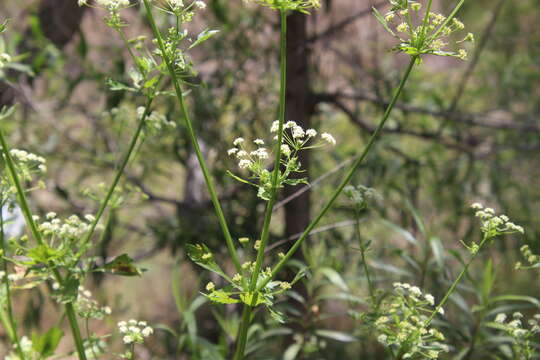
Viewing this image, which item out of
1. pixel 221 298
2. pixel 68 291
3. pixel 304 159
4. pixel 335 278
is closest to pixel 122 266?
pixel 68 291


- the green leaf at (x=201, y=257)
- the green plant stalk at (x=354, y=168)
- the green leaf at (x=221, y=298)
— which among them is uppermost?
the green plant stalk at (x=354, y=168)

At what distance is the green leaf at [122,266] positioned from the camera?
0.72 m

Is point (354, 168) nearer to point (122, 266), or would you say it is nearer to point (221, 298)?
point (221, 298)

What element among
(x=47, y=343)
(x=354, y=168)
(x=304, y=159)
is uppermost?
(x=354, y=168)

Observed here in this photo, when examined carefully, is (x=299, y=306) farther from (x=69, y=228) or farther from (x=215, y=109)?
(x=69, y=228)

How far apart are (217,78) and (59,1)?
0.55 meters

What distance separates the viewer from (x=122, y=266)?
736 millimetres

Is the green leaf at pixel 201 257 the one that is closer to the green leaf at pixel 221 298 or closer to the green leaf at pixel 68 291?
the green leaf at pixel 221 298

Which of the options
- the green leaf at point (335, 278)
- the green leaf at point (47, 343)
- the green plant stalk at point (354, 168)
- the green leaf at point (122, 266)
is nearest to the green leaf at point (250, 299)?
the green plant stalk at point (354, 168)

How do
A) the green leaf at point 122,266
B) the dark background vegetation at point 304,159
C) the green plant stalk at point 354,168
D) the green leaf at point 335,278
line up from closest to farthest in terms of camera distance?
1. the green plant stalk at point 354,168
2. the green leaf at point 122,266
3. the green leaf at point 335,278
4. the dark background vegetation at point 304,159

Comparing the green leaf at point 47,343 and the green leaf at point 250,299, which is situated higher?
the green leaf at point 250,299

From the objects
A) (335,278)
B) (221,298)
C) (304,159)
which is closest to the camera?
(221,298)

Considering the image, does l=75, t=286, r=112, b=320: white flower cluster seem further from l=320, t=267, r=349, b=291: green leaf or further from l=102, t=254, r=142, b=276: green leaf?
l=320, t=267, r=349, b=291: green leaf

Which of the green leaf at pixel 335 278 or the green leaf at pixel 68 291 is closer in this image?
the green leaf at pixel 68 291
